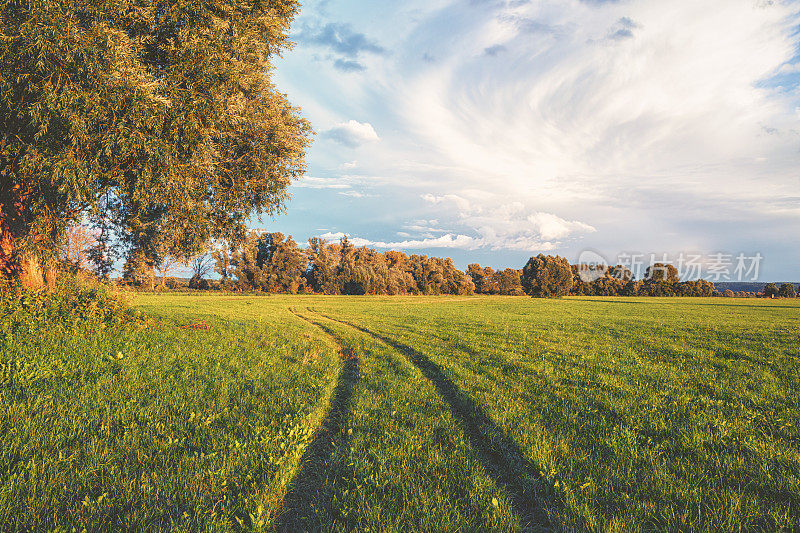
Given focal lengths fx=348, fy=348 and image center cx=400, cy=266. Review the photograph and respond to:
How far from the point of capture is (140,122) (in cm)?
1036

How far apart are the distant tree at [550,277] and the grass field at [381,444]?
11432 centimetres

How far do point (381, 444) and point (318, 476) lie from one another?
3.96 feet

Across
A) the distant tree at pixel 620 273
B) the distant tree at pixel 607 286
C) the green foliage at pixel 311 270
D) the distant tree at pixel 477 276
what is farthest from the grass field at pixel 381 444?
the distant tree at pixel 620 273

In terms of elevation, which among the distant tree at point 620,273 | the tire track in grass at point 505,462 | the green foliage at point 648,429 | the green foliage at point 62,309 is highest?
the distant tree at point 620,273

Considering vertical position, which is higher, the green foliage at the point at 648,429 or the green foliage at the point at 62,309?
the green foliage at the point at 62,309

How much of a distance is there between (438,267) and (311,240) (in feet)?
149

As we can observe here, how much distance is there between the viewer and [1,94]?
9.66 metres

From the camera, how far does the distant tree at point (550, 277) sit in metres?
119

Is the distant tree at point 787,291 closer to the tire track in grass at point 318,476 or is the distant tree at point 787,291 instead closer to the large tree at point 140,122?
the large tree at point 140,122

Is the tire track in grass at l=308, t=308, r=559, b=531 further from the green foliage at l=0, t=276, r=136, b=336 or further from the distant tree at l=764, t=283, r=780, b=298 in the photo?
the distant tree at l=764, t=283, r=780, b=298

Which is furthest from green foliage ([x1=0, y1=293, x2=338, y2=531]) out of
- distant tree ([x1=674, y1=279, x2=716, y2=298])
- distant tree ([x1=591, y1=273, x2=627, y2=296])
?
distant tree ([x1=674, y1=279, x2=716, y2=298])

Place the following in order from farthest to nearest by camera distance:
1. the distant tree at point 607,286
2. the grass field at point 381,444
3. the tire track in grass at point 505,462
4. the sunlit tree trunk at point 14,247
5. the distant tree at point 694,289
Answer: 1. the distant tree at point 607,286
2. the distant tree at point 694,289
3. the sunlit tree trunk at point 14,247
4. the tire track in grass at point 505,462
5. the grass field at point 381,444

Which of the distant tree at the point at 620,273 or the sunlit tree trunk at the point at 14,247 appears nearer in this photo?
the sunlit tree trunk at the point at 14,247

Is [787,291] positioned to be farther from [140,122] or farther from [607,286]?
[140,122]
